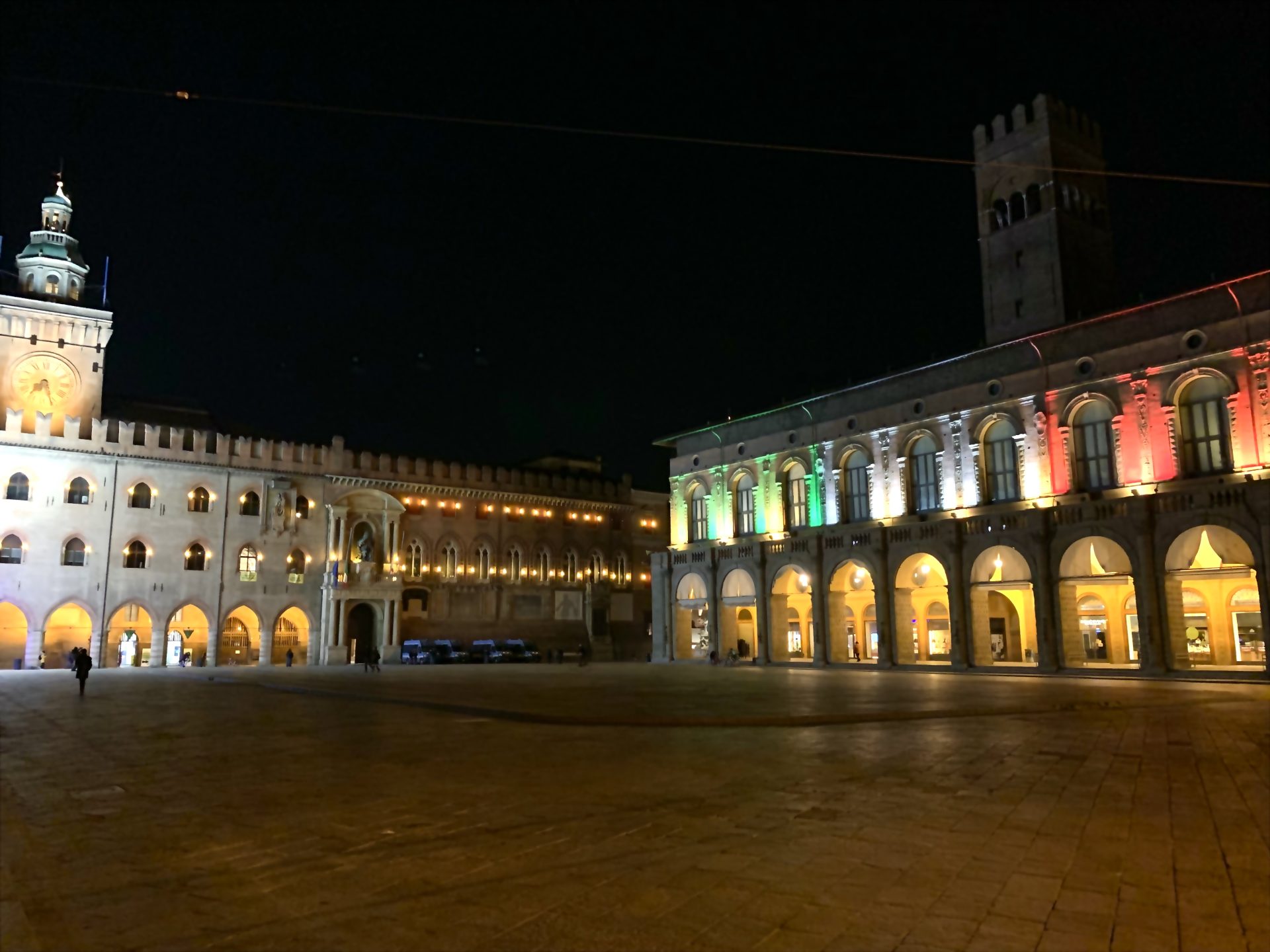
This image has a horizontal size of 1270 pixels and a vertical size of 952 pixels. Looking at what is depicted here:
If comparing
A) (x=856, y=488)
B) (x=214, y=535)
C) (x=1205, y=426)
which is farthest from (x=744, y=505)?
(x=214, y=535)

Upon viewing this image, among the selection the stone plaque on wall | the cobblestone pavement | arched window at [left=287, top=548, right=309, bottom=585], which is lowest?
the cobblestone pavement

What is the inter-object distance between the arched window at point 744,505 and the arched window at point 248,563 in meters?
27.6

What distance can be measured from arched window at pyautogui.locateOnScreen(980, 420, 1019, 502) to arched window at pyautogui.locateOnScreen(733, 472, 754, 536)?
13.7 m

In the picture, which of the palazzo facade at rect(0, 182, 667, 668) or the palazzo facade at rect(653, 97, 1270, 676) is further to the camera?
the palazzo facade at rect(0, 182, 667, 668)

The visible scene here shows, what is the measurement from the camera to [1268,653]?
87.9 feet

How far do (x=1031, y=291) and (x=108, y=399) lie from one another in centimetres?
5377

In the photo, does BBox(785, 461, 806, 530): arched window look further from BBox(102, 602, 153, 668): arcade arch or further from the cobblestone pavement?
BBox(102, 602, 153, 668): arcade arch

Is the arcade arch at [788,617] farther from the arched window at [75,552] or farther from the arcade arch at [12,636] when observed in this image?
the arcade arch at [12,636]

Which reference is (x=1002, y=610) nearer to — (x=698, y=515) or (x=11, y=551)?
(x=698, y=515)

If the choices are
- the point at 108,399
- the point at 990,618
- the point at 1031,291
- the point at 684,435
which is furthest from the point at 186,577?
the point at 1031,291

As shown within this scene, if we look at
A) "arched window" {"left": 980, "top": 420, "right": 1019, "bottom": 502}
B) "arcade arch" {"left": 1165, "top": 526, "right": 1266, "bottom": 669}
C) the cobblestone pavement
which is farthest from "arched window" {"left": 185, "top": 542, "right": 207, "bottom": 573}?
"arcade arch" {"left": 1165, "top": 526, "right": 1266, "bottom": 669}

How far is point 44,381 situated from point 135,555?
1081cm

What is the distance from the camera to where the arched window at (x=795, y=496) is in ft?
148

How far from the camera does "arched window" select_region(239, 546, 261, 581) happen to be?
49.7m
